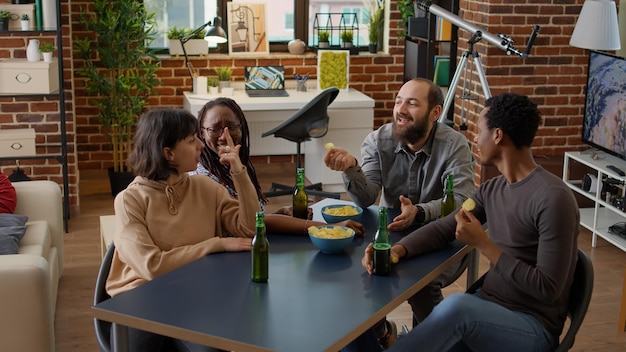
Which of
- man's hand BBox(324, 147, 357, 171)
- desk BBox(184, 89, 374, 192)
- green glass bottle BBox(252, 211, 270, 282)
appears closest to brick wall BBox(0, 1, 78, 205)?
desk BBox(184, 89, 374, 192)

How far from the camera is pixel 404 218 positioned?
3.08 m

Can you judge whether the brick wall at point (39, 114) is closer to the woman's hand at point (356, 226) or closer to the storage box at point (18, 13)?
the storage box at point (18, 13)

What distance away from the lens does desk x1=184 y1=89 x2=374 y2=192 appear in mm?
6309

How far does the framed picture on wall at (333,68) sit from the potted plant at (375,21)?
47 centimetres

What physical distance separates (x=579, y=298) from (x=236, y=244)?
3.56ft

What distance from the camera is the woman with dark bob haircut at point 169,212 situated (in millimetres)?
2676

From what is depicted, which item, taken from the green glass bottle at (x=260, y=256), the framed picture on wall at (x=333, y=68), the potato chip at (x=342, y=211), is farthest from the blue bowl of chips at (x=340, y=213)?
the framed picture on wall at (x=333, y=68)

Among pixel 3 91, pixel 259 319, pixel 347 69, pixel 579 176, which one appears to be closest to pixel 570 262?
pixel 259 319

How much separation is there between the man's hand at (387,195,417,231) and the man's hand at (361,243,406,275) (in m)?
0.27

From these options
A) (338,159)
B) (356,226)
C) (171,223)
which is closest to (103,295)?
(171,223)

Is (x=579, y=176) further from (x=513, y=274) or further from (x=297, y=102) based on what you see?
(x=513, y=274)

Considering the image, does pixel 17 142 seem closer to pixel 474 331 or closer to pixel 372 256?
pixel 372 256

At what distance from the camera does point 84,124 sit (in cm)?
675

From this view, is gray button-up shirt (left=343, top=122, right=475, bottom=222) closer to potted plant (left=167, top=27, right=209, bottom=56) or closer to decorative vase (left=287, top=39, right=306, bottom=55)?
potted plant (left=167, top=27, right=209, bottom=56)
